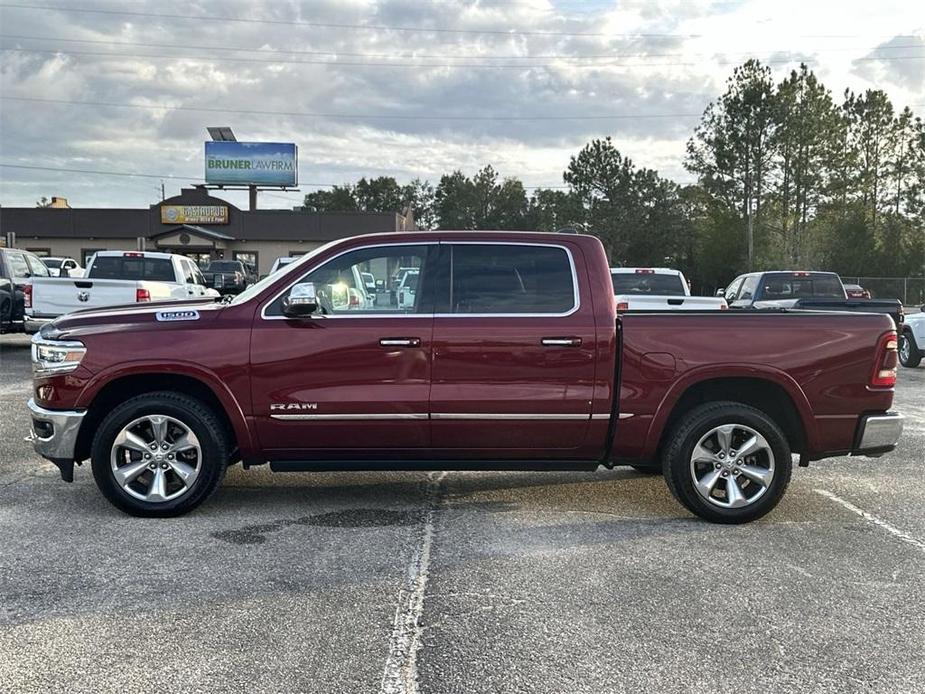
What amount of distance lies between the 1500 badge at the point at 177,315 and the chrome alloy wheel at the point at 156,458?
2.11 ft

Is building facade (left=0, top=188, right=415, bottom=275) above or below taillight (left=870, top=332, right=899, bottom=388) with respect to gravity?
above

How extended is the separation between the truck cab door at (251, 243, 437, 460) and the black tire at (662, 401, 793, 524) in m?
1.64

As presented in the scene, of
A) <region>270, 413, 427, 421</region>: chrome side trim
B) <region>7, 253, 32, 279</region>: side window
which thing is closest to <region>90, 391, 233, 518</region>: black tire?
<region>270, 413, 427, 421</region>: chrome side trim

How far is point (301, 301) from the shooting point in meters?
4.94

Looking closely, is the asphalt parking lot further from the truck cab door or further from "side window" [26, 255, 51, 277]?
"side window" [26, 255, 51, 277]

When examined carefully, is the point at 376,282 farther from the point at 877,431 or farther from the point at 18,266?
the point at 18,266

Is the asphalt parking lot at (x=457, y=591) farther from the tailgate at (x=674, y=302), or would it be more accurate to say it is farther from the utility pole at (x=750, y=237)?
the utility pole at (x=750, y=237)

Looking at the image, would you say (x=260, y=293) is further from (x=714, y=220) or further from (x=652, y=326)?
(x=714, y=220)

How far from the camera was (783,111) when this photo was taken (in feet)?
158

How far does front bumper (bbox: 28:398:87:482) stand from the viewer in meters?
5.11

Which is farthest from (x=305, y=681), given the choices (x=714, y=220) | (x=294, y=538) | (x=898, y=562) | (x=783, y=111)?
(x=714, y=220)

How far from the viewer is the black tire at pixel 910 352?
14.5 metres

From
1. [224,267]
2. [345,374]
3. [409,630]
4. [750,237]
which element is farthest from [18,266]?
[750,237]

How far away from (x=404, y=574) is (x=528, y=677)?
1217 mm
